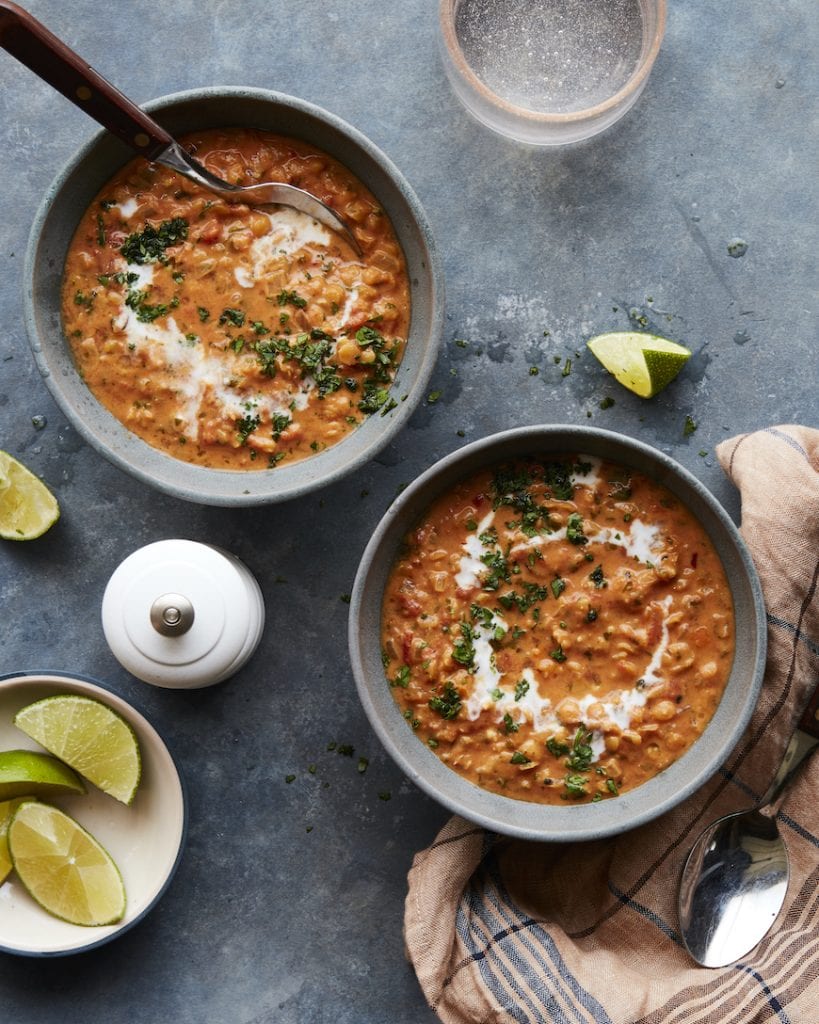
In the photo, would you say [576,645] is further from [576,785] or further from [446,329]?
[446,329]

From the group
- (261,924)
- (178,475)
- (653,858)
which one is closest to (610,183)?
(178,475)

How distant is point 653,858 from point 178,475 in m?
1.92

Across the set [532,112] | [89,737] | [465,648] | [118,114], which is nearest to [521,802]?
[465,648]

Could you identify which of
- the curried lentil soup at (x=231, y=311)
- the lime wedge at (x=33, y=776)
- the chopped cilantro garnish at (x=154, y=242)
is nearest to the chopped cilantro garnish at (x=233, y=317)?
the curried lentil soup at (x=231, y=311)

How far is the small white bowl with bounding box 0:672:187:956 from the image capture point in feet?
10.6

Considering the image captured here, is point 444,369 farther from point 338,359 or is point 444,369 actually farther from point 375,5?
point 375,5

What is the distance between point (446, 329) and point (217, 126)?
37.4 inches

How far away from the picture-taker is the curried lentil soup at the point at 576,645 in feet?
10.1

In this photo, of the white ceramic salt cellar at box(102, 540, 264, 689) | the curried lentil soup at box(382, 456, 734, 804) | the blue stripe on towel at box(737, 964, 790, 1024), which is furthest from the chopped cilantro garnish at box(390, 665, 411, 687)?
the blue stripe on towel at box(737, 964, 790, 1024)

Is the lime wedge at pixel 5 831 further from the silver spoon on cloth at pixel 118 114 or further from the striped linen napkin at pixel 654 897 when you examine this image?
the silver spoon on cloth at pixel 118 114

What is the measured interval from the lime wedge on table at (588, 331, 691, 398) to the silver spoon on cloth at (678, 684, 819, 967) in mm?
1086

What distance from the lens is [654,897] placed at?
10.9ft

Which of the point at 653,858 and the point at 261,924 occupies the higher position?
the point at 653,858

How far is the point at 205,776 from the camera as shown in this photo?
137 inches
